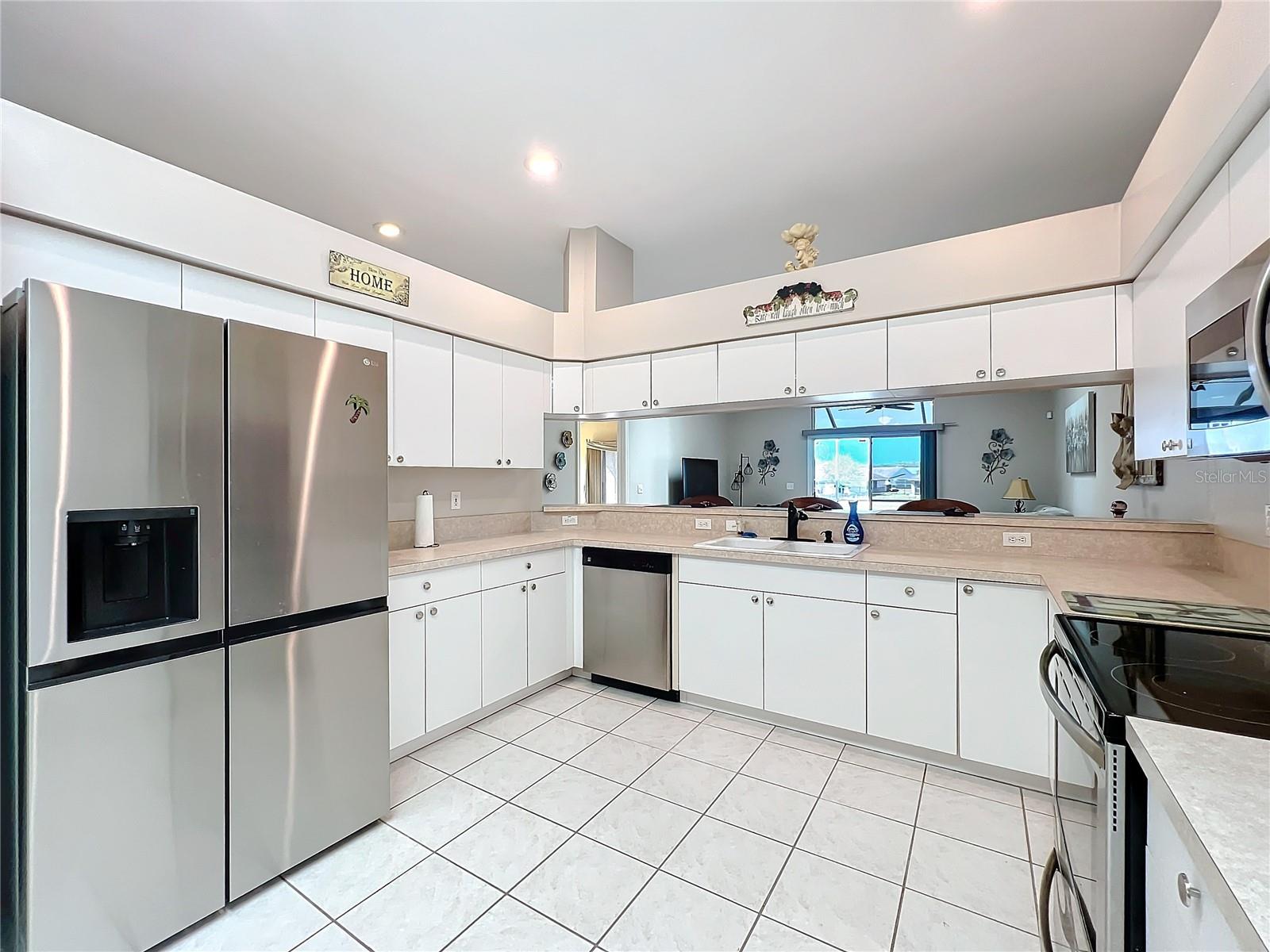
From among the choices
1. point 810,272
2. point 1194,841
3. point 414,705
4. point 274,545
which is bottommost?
point 414,705

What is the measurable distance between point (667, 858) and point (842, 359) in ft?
7.75

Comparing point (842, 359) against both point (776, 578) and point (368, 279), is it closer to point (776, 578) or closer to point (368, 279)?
point (776, 578)

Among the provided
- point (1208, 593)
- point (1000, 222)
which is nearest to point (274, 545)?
point (1208, 593)

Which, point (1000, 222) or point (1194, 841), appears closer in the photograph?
point (1194, 841)

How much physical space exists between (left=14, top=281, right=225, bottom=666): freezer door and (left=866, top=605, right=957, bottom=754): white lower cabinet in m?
2.48

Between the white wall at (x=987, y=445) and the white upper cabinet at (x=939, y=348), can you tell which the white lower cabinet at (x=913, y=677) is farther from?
the white upper cabinet at (x=939, y=348)

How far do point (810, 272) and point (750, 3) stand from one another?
134cm

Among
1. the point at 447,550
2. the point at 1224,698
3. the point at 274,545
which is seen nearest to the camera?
the point at 1224,698

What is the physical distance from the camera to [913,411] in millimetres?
3205

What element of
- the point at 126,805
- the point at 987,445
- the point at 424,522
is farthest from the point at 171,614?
the point at 987,445

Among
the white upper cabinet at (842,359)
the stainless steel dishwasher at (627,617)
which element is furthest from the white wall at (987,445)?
the stainless steel dishwasher at (627,617)

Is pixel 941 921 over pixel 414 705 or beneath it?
beneath

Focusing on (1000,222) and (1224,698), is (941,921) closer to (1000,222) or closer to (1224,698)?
(1224,698)

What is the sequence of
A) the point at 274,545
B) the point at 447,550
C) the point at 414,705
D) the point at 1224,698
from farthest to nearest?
the point at 447,550 < the point at 414,705 < the point at 274,545 < the point at 1224,698
